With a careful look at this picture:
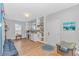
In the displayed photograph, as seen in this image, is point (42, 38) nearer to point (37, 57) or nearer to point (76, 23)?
point (37, 57)

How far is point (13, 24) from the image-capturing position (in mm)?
1443

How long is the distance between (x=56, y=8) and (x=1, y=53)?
2.89 ft

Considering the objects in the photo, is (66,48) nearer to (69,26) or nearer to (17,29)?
(69,26)

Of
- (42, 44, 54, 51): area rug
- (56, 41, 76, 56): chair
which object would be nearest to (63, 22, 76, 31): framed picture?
(56, 41, 76, 56): chair

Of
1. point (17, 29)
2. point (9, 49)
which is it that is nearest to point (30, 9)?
point (17, 29)

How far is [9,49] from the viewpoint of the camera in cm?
145

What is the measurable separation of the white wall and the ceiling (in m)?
0.07

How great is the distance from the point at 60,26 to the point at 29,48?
49 cm

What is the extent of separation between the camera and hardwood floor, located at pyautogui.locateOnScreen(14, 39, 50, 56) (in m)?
1.42

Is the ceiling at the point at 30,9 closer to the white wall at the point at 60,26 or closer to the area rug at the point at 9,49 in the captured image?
the white wall at the point at 60,26

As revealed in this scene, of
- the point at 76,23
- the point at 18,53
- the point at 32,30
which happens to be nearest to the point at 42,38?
the point at 32,30

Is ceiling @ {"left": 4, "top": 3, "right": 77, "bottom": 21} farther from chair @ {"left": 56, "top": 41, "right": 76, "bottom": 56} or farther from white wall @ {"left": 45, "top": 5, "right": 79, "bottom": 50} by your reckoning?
chair @ {"left": 56, "top": 41, "right": 76, "bottom": 56}

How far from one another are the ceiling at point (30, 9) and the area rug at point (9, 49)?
31 cm

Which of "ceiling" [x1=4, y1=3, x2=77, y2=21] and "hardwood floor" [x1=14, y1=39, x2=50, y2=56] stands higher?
"ceiling" [x1=4, y1=3, x2=77, y2=21]
